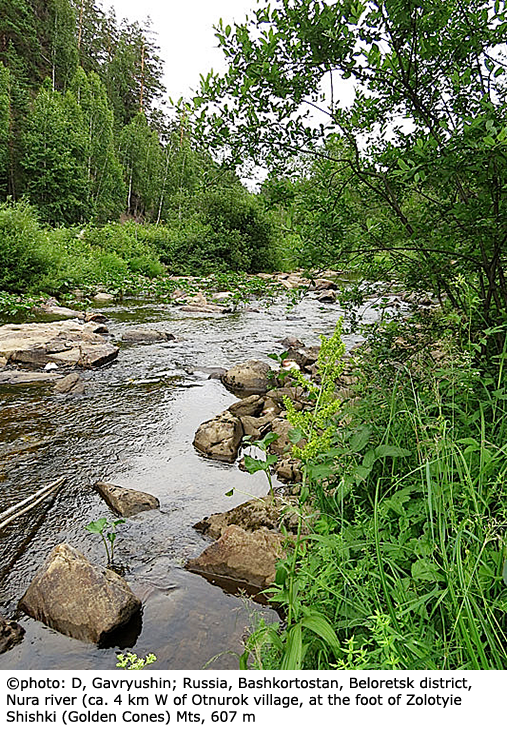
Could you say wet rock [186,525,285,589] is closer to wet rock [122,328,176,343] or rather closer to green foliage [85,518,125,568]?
green foliage [85,518,125,568]

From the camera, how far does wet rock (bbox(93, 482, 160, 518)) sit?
12.3 ft

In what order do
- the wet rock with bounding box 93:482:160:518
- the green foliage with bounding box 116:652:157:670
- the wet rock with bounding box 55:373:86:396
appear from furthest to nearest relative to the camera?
the wet rock with bounding box 55:373:86:396 < the wet rock with bounding box 93:482:160:518 < the green foliage with bounding box 116:652:157:670

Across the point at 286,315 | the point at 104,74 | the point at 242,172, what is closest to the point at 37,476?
the point at 242,172

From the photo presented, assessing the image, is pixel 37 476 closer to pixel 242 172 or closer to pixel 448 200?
pixel 242 172

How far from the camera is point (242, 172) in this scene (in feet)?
11.2

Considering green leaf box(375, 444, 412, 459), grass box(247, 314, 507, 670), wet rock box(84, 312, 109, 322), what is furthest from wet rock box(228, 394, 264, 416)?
wet rock box(84, 312, 109, 322)

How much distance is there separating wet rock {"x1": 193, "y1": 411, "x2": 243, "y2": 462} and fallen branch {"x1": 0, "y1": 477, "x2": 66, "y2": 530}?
1.28m

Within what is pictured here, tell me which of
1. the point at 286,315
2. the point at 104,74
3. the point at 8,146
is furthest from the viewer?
the point at 104,74

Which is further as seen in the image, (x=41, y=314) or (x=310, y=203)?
(x=41, y=314)

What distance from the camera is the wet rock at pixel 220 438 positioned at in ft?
15.6

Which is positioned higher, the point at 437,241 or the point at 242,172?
the point at 242,172

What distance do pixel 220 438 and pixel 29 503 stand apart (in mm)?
1757

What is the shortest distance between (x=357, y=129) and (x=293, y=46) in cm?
66

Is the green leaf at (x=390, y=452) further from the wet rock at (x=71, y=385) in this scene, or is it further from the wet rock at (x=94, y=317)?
the wet rock at (x=94, y=317)
